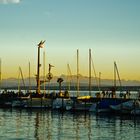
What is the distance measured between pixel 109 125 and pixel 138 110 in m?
17.3

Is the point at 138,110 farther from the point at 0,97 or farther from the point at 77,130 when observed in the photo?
the point at 0,97

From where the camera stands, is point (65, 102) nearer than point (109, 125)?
No

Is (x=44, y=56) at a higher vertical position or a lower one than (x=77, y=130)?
higher

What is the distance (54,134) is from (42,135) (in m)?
1.77

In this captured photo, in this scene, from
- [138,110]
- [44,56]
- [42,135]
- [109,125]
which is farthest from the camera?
[44,56]

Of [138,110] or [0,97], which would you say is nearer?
[138,110]

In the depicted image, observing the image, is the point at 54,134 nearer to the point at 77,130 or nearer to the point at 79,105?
the point at 77,130

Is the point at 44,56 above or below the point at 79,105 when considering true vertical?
above

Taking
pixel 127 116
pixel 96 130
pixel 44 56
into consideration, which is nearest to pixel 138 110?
pixel 127 116

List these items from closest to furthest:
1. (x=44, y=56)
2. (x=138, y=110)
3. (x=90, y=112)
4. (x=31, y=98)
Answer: (x=138, y=110) → (x=90, y=112) → (x=31, y=98) → (x=44, y=56)

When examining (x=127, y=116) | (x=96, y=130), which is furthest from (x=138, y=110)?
(x=96, y=130)

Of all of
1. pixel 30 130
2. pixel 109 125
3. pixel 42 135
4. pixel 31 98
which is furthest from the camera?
pixel 31 98

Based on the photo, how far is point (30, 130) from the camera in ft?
183

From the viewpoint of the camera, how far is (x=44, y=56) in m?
110
